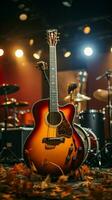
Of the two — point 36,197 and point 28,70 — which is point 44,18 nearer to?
point 28,70

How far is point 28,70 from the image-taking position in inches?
492

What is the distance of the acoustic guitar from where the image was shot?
13.0 ft

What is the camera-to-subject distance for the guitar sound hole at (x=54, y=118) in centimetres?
405

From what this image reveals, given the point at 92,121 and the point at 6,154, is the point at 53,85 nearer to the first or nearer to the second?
the point at 92,121

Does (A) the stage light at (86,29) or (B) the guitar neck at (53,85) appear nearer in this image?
(B) the guitar neck at (53,85)

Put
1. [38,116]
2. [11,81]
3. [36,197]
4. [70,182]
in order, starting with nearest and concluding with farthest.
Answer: [36,197], [70,182], [38,116], [11,81]

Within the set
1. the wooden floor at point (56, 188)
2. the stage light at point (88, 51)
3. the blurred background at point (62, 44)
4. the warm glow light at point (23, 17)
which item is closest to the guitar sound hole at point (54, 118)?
the wooden floor at point (56, 188)

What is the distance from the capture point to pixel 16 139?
7.03 meters

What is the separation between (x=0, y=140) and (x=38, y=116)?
341cm

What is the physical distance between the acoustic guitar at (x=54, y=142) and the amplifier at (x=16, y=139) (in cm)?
285

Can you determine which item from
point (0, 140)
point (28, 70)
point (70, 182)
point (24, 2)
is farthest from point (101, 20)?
point (70, 182)

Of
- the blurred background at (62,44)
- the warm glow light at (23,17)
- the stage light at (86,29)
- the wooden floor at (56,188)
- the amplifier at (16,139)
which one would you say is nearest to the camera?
the wooden floor at (56,188)

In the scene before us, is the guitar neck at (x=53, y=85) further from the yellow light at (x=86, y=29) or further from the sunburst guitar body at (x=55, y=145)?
the yellow light at (x=86, y=29)

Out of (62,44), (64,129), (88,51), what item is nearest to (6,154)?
(64,129)
